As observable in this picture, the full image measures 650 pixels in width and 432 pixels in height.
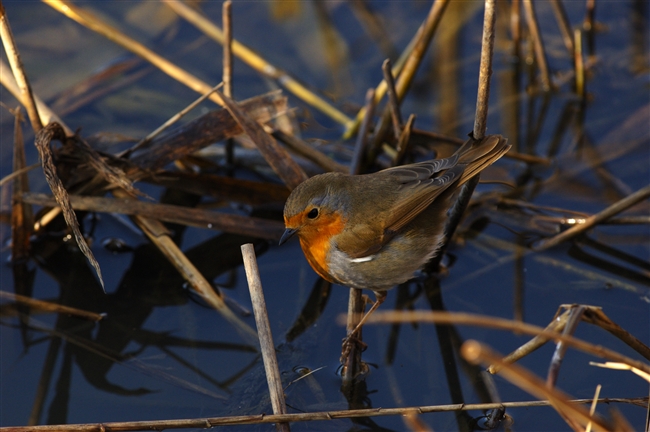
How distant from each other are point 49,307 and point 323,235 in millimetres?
1736

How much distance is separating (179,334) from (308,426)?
105cm

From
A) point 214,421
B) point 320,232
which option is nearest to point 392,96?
point 320,232

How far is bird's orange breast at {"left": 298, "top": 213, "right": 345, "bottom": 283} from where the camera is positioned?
385cm

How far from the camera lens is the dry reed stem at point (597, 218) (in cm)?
420

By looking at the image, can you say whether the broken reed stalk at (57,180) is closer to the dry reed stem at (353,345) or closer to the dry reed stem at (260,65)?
the dry reed stem at (353,345)

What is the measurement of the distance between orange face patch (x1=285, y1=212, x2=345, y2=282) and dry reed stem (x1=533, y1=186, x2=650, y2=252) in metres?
1.70

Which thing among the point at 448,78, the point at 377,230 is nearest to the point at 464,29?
A: the point at 448,78

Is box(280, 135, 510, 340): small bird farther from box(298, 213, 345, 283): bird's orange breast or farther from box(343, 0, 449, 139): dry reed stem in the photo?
box(343, 0, 449, 139): dry reed stem

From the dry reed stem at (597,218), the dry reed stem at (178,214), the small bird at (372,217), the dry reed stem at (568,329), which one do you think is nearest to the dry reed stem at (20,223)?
the dry reed stem at (178,214)

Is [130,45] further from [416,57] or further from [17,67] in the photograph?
[416,57]

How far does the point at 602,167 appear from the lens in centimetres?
549

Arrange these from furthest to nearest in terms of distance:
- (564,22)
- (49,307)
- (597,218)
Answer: (564,22) → (597,218) → (49,307)

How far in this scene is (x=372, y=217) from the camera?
12.7 feet

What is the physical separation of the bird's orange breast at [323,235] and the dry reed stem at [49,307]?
54.5 inches
